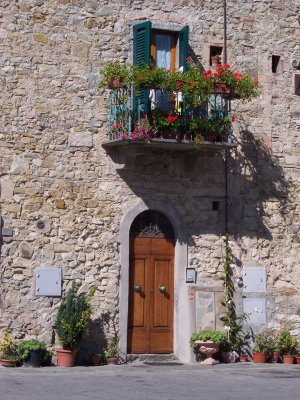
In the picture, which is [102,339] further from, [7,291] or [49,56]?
[49,56]

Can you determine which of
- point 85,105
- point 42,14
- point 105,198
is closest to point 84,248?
point 105,198

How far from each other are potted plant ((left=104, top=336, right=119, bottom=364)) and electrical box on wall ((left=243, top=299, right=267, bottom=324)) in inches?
99.2

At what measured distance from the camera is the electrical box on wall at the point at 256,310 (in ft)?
53.3

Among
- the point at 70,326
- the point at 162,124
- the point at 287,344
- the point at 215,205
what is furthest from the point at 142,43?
the point at 287,344

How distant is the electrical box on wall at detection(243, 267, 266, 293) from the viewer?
16297 mm

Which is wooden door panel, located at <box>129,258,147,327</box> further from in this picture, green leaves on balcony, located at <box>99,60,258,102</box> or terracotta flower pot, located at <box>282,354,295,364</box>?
green leaves on balcony, located at <box>99,60,258,102</box>

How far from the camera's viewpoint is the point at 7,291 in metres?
14.9

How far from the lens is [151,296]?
15867 mm

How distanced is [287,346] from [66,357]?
161 inches

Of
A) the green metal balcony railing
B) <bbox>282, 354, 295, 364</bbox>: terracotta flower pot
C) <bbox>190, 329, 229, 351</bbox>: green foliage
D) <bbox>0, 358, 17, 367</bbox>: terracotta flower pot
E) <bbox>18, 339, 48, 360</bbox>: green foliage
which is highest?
the green metal balcony railing

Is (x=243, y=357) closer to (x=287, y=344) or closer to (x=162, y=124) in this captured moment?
(x=287, y=344)

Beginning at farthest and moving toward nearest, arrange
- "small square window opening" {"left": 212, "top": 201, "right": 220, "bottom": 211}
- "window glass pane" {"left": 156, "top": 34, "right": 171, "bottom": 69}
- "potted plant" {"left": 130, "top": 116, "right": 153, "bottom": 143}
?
"small square window opening" {"left": 212, "top": 201, "right": 220, "bottom": 211} → "window glass pane" {"left": 156, "top": 34, "right": 171, "bottom": 69} → "potted plant" {"left": 130, "top": 116, "right": 153, "bottom": 143}

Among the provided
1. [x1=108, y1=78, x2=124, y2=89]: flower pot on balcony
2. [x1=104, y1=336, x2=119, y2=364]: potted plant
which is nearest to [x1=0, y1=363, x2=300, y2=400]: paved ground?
[x1=104, y1=336, x2=119, y2=364]: potted plant

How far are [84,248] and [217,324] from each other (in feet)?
9.04
